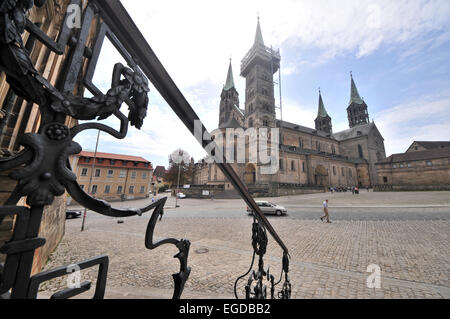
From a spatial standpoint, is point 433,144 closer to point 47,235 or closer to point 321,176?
point 321,176

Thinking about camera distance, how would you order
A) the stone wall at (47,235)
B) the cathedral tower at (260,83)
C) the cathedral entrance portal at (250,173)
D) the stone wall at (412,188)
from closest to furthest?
the stone wall at (47,235) → the stone wall at (412,188) → the cathedral entrance portal at (250,173) → the cathedral tower at (260,83)

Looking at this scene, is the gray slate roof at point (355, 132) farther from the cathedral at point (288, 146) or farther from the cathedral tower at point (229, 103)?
Answer: the cathedral tower at point (229, 103)

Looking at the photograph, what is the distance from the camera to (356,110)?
5966cm

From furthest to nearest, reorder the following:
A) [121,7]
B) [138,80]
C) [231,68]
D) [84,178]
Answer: [231,68] → [84,178] → [138,80] → [121,7]

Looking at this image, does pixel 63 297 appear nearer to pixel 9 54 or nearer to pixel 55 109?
pixel 55 109

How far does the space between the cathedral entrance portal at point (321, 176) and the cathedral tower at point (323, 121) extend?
2302cm

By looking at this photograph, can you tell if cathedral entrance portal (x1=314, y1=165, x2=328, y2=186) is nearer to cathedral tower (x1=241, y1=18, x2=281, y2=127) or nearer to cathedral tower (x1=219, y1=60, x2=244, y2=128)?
cathedral tower (x1=241, y1=18, x2=281, y2=127)

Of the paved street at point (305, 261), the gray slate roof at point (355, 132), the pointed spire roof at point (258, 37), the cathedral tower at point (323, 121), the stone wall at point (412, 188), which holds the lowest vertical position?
the paved street at point (305, 261)

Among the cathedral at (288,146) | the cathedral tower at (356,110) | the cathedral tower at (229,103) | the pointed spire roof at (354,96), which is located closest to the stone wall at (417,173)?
the cathedral at (288,146)

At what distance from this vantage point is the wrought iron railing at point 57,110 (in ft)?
1.84

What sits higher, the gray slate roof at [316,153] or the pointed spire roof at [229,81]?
the pointed spire roof at [229,81]

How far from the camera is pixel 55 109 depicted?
2.15ft

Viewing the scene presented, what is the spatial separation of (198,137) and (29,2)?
2.78ft
